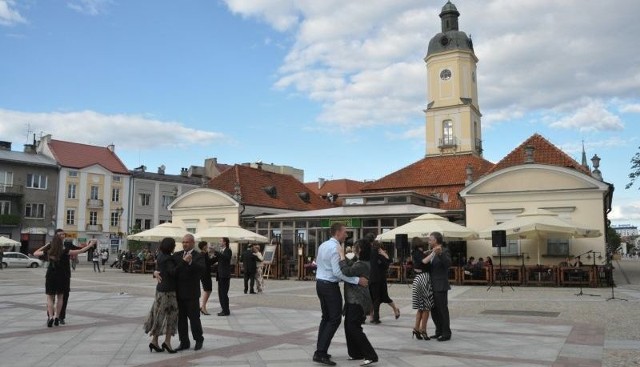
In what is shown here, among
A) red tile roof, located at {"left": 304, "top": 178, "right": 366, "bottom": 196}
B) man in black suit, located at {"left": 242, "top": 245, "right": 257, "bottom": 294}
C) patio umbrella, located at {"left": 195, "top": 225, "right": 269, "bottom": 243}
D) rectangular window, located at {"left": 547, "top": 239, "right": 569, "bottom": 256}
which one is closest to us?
man in black suit, located at {"left": 242, "top": 245, "right": 257, "bottom": 294}

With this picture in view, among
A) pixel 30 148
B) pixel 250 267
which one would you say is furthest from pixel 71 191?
pixel 250 267

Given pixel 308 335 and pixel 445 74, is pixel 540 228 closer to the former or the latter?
pixel 308 335

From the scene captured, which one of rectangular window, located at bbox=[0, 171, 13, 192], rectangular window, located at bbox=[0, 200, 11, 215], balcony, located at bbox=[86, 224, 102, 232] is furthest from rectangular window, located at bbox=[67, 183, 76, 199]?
rectangular window, located at bbox=[0, 200, 11, 215]

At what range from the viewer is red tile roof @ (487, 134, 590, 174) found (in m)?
29.8

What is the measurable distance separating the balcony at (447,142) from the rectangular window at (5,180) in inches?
1465

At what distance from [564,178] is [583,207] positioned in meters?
1.46

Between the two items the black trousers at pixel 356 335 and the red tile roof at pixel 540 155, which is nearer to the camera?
the black trousers at pixel 356 335

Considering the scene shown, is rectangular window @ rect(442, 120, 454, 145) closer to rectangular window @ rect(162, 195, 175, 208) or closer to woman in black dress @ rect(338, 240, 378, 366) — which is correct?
rectangular window @ rect(162, 195, 175, 208)

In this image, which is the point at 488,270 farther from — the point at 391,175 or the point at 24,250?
the point at 24,250

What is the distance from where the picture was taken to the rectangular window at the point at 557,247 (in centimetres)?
2498

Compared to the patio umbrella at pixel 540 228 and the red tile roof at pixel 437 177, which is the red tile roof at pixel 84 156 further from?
the patio umbrella at pixel 540 228

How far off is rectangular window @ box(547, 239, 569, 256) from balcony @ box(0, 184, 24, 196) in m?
44.1

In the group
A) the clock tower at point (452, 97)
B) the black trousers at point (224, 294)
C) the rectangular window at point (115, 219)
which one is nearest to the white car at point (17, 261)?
the rectangular window at point (115, 219)

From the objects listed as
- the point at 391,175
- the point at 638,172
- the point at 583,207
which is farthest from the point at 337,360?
the point at 391,175
